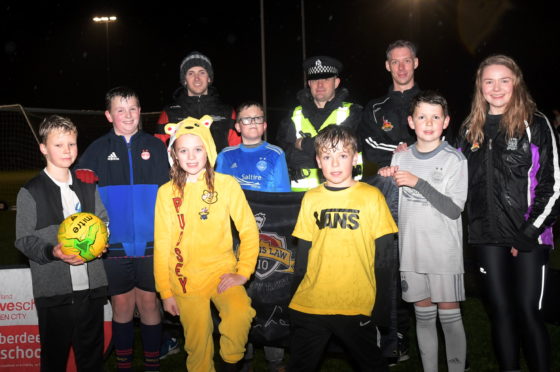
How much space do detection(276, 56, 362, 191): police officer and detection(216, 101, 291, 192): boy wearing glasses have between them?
0.34 metres

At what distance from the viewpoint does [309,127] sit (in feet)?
16.6

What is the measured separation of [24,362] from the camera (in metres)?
4.21

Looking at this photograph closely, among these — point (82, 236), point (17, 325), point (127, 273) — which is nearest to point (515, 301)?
point (127, 273)

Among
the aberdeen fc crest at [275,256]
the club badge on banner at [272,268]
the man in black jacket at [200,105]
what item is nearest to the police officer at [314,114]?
the man in black jacket at [200,105]

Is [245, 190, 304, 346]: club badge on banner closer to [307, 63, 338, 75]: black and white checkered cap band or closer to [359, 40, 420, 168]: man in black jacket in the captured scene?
[359, 40, 420, 168]: man in black jacket

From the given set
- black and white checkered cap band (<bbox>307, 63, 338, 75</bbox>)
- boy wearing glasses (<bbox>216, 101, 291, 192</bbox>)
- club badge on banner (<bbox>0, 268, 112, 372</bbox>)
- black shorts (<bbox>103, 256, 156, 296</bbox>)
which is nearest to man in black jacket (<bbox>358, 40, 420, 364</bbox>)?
black and white checkered cap band (<bbox>307, 63, 338, 75</bbox>)

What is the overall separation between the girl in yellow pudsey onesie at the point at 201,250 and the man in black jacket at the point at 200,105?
142 cm

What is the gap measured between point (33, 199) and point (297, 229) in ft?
6.01

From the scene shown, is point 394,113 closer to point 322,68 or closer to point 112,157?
point 322,68

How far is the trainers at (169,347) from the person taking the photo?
4.89m

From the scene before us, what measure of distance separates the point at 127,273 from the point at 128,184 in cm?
71

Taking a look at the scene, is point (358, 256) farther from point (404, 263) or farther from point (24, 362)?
point (24, 362)

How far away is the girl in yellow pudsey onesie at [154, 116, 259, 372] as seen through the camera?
3.49 m

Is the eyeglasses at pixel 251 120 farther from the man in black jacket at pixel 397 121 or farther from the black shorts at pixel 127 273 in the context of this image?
the black shorts at pixel 127 273
